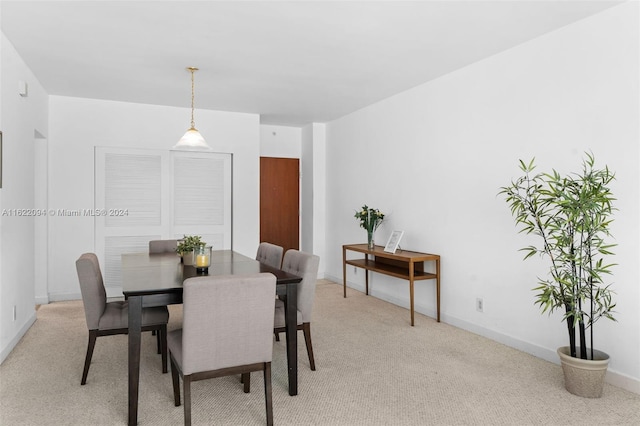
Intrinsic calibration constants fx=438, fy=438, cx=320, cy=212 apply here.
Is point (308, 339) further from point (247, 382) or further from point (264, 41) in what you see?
point (264, 41)

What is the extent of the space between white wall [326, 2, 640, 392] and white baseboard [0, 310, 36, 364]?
378cm

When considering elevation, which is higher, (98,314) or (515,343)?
(98,314)

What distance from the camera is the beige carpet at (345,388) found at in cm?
247

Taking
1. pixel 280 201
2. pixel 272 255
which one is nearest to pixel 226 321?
pixel 272 255

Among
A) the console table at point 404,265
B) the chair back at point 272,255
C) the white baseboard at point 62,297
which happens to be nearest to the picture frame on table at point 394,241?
the console table at point 404,265

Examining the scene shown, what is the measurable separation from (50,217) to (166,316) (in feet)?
10.7

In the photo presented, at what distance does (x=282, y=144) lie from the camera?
7195 mm

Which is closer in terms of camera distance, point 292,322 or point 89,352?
point 292,322

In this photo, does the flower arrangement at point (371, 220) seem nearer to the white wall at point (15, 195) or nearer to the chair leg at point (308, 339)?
the chair leg at point (308, 339)

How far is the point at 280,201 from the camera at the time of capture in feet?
23.6

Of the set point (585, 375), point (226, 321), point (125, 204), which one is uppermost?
point (125, 204)

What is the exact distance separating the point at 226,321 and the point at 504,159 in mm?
2785

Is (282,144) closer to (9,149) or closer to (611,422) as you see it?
(9,149)

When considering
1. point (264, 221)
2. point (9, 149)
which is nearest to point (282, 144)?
point (264, 221)
